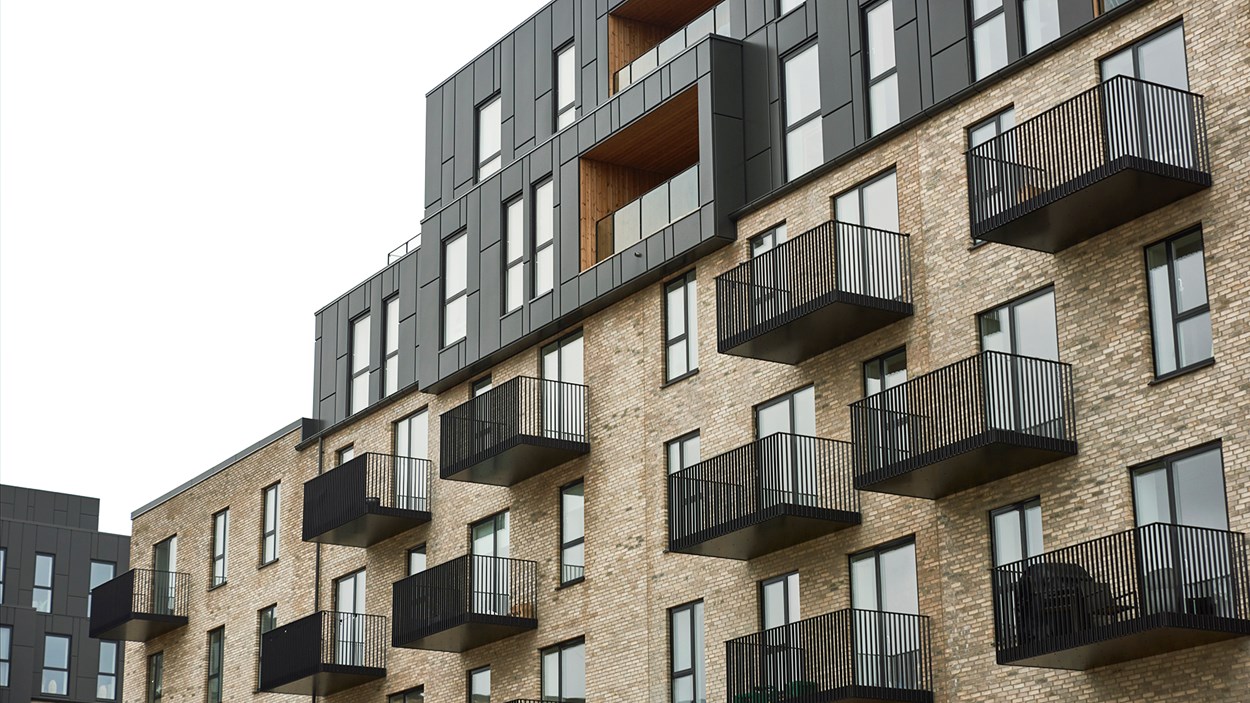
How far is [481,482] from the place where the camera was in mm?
34688

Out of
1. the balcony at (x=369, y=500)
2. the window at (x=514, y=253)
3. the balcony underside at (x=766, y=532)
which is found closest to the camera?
the balcony underside at (x=766, y=532)

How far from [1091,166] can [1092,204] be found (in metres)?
0.48

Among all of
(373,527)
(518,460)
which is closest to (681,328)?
(518,460)

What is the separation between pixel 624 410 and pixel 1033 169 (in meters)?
10.3

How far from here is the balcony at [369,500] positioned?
3666 centimetres

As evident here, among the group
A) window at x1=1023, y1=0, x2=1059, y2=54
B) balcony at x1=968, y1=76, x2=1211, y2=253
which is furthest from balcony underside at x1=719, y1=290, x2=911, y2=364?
window at x1=1023, y1=0, x2=1059, y2=54

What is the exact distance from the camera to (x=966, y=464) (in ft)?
80.3

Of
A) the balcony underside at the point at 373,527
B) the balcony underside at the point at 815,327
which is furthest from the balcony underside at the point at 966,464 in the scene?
the balcony underside at the point at 373,527

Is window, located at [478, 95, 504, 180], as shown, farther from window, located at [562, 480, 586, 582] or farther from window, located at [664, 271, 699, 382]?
window, located at [562, 480, 586, 582]

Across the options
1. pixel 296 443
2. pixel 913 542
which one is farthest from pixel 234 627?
pixel 913 542

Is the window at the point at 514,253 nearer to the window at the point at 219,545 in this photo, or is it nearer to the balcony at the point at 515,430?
the balcony at the point at 515,430

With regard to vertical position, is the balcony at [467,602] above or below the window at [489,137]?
below

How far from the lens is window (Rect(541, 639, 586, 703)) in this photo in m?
32.2

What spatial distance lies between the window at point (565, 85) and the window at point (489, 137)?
1.79 m
